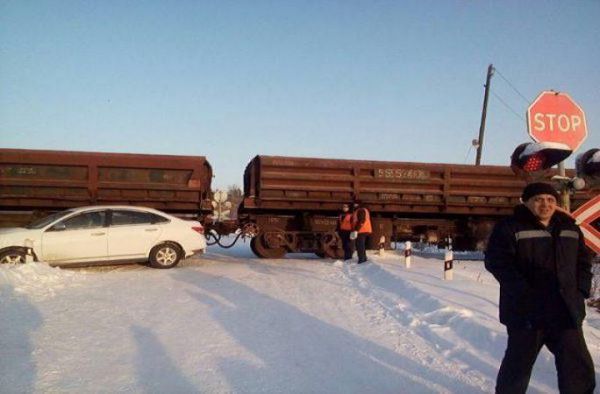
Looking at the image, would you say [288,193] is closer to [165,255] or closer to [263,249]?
[263,249]

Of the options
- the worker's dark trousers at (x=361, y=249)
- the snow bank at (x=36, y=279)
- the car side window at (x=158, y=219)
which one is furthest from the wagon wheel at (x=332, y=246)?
the snow bank at (x=36, y=279)

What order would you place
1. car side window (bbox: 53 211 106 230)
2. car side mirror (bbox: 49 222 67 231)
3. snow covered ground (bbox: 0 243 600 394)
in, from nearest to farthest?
snow covered ground (bbox: 0 243 600 394), car side mirror (bbox: 49 222 67 231), car side window (bbox: 53 211 106 230)

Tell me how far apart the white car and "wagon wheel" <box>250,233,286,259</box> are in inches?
92.6

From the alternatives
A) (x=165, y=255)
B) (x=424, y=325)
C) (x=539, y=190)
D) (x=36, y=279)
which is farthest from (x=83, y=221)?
(x=539, y=190)

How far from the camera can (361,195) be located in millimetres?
13477

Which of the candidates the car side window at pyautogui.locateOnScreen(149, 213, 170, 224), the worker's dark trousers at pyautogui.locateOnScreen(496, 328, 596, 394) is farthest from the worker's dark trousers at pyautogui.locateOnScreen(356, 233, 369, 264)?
the worker's dark trousers at pyautogui.locateOnScreen(496, 328, 596, 394)

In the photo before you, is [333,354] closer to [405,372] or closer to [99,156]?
[405,372]

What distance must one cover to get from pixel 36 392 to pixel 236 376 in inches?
61.9

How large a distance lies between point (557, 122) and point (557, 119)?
28 mm

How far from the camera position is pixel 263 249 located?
13703 mm

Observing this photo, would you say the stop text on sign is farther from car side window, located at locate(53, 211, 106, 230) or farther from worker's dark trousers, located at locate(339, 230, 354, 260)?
car side window, located at locate(53, 211, 106, 230)

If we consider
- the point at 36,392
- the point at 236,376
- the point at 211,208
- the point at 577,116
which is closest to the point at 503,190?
the point at 211,208

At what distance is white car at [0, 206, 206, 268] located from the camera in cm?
1002

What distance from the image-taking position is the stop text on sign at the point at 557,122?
470 cm
